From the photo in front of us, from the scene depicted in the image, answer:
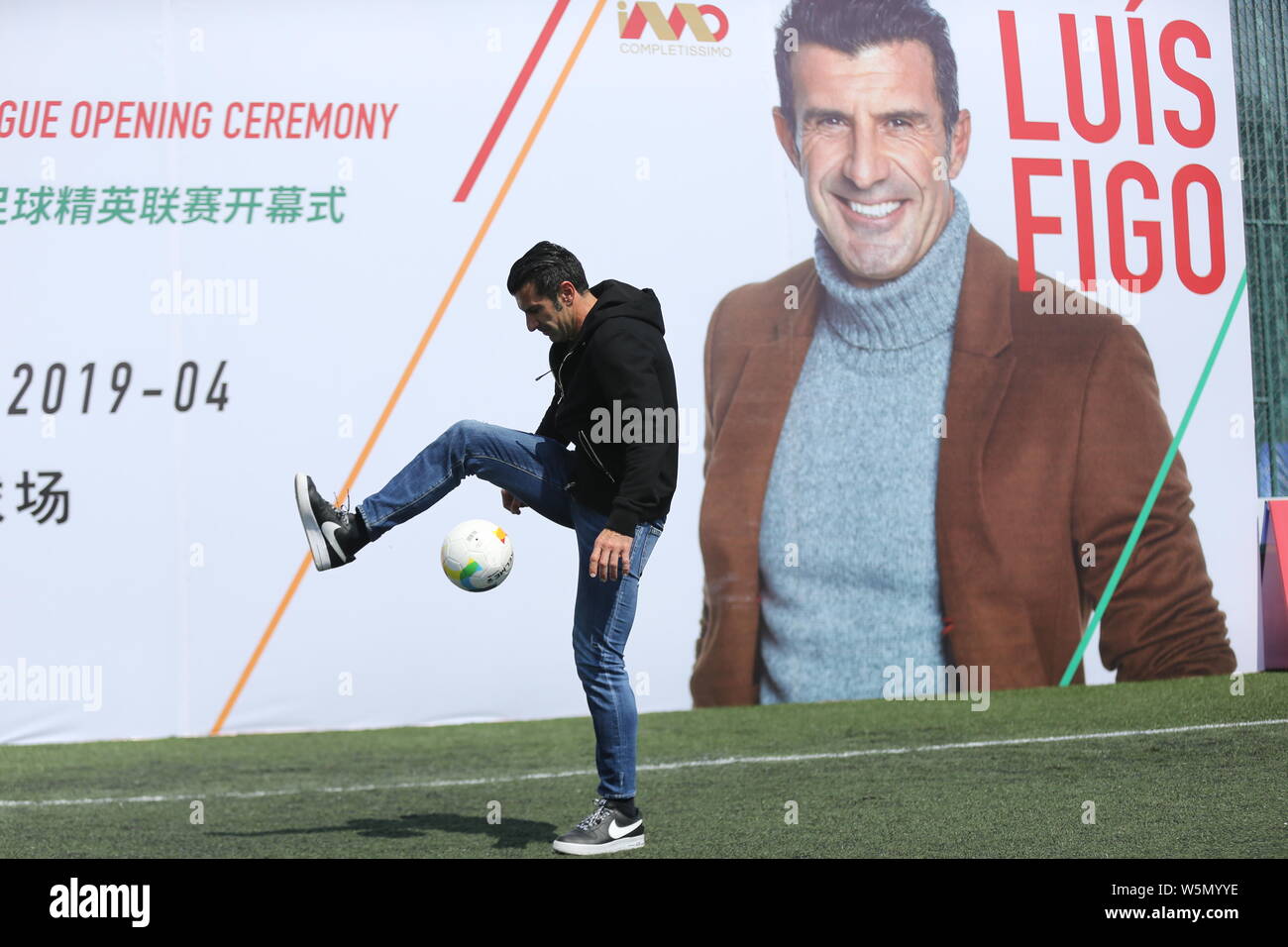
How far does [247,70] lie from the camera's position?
8906 millimetres

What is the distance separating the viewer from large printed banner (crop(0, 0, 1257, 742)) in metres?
8.66

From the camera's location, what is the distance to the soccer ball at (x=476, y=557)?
5.00 meters

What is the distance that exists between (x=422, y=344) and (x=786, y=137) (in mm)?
2739

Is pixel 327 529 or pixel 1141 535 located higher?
pixel 1141 535

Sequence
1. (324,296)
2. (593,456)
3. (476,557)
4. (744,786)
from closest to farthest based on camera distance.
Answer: (593,456)
(476,557)
(744,786)
(324,296)

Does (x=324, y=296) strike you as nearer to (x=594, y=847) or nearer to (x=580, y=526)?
A: (x=580, y=526)

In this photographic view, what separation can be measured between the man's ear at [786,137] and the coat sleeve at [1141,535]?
7.90 ft

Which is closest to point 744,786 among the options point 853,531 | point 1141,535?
point 853,531

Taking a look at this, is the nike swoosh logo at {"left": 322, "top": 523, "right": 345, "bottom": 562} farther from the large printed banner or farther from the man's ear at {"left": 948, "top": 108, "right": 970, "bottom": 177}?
the man's ear at {"left": 948, "top": 108, "right": 970, "bottom": 177}

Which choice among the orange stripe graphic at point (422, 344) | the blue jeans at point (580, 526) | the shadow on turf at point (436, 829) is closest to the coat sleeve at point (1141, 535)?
the orange stripe graphic at point (422, 344)

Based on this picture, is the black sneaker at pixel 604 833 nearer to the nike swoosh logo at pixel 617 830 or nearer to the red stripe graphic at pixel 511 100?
the nike swoosh logo at pixel 617 830

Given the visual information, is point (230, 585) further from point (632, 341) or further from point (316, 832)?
point (632, 341)

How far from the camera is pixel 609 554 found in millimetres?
4668

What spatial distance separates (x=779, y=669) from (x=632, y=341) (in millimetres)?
4816
